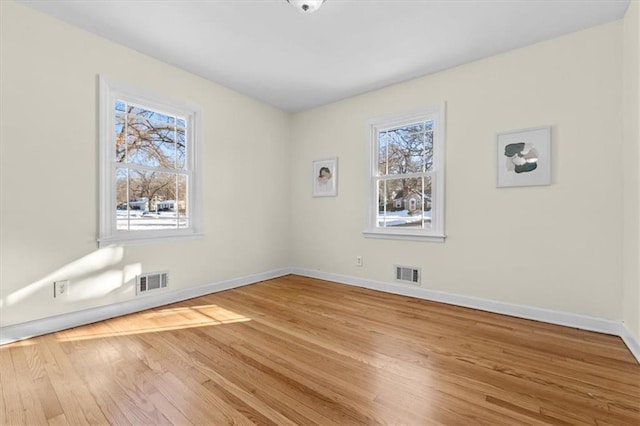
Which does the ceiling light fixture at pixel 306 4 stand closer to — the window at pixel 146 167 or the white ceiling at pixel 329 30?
the white ceiling at pixel 329 30

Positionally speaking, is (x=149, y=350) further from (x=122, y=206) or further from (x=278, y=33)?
(x=278, y=33)

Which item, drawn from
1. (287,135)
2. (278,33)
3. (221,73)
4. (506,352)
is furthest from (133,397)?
(287,135)

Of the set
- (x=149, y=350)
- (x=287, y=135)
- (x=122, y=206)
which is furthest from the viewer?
(x=287, y=135)

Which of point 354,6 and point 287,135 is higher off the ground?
point 354,6

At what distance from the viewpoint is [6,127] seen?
2289 mm

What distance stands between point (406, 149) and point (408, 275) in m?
1.59

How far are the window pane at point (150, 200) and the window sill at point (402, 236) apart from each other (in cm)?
237

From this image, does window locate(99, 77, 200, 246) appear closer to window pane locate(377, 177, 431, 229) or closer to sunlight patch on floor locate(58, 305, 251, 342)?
sunlight patch on floor locate(58, 305, 251, 342)

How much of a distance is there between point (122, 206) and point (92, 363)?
1.56m

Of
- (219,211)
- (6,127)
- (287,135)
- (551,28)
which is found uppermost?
(551,28)

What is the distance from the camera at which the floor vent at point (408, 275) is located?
11.8ft

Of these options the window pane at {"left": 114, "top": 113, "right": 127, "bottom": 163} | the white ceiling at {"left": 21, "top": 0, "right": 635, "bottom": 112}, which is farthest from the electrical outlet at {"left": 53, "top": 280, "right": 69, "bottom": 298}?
the white ceiling at {"left": 21, "top": 0, "right": 635, "bottom": 112}

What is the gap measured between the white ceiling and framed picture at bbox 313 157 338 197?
50.2 inches

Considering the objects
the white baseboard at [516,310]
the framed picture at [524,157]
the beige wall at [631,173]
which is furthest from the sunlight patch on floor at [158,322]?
the beige wall at [631,173]
